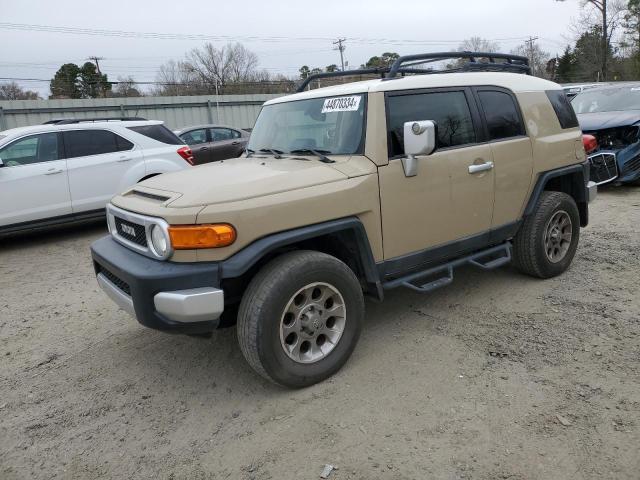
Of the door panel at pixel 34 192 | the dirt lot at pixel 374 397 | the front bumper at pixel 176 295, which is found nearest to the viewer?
the dirt lot at pixel 374 397

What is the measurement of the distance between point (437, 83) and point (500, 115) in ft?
2.49

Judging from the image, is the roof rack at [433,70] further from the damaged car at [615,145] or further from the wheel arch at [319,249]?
the damaged car at [615,145]

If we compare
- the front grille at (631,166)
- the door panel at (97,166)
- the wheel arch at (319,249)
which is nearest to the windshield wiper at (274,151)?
the wheel arch at (319,249)

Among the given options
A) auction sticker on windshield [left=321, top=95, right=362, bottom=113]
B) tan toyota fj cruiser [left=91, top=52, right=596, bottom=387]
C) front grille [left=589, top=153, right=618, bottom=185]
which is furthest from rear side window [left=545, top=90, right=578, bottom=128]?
front grille [left=589, top=153, right=618, bottom=185]

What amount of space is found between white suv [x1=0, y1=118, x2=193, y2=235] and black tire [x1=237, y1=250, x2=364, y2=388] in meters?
5.59

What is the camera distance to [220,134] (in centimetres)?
1383

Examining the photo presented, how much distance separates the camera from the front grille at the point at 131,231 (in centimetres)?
325

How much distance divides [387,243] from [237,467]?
174 centimetres

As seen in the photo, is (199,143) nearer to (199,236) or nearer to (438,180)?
(438,180)

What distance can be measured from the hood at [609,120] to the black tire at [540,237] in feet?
→ 16.0

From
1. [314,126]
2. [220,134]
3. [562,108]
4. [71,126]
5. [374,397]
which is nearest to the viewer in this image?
[374,397]

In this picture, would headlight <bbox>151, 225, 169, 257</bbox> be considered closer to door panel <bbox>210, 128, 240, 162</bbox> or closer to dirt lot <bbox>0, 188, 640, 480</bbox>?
dirt lot <bbox>0, 188, 640, 480</bbox>

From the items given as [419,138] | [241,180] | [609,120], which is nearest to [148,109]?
[609,120]

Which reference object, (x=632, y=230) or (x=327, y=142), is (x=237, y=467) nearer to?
(x=327, y=142)
